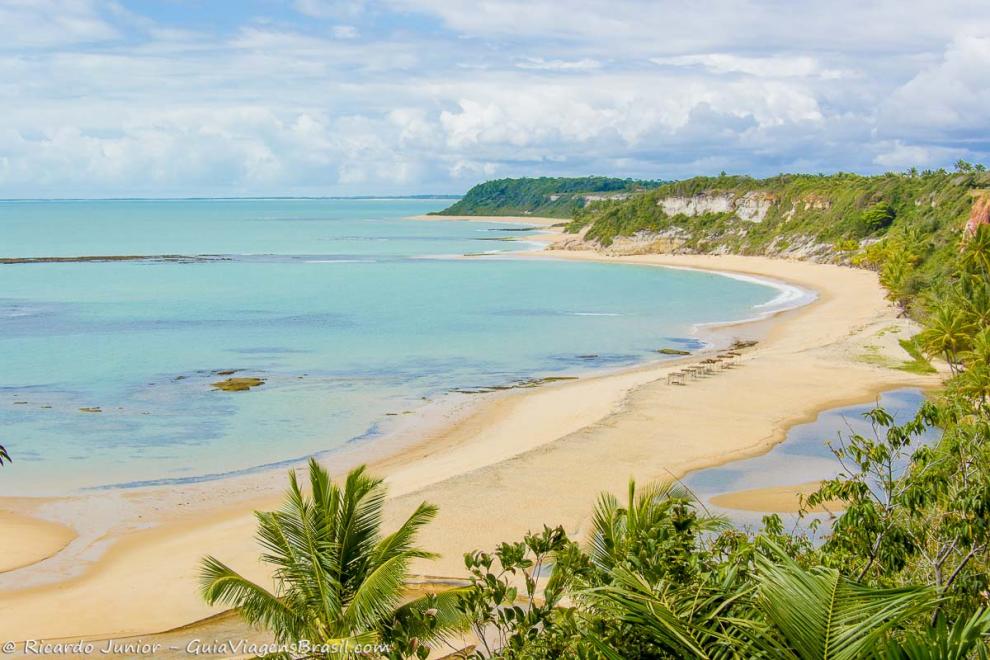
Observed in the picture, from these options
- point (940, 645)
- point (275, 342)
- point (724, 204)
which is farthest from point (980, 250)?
point (724, 204)

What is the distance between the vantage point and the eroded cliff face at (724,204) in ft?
357

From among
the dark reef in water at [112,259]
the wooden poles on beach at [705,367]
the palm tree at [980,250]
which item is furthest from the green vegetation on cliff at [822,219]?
the dark reef in water at [112,259]

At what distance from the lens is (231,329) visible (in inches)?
2141

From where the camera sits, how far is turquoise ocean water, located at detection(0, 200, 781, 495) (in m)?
29.5

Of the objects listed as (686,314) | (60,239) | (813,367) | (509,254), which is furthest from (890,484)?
(60,239)

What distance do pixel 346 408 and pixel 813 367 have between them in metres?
18.6

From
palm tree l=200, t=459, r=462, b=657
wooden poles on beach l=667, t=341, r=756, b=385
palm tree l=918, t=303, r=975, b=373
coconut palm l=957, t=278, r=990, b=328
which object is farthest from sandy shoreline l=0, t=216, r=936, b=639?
palm tree l=200, t=459, r=462, b=657

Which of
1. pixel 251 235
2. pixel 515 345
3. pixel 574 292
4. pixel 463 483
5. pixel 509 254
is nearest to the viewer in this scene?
pixel 463 483

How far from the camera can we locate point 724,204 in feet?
372

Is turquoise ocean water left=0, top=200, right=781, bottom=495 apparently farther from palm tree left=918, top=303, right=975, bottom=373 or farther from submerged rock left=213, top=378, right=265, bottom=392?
palm tree left=918, top=303, right=975, bottom=373

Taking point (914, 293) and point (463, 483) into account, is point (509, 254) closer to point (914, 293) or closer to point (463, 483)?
point (914, 293)

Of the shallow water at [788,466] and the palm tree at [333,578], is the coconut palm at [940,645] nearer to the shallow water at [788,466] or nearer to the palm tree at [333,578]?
the palm tree at [333,578]

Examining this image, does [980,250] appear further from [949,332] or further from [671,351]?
[671,351]

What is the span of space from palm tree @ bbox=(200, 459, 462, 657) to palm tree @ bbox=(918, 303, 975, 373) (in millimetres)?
24408
